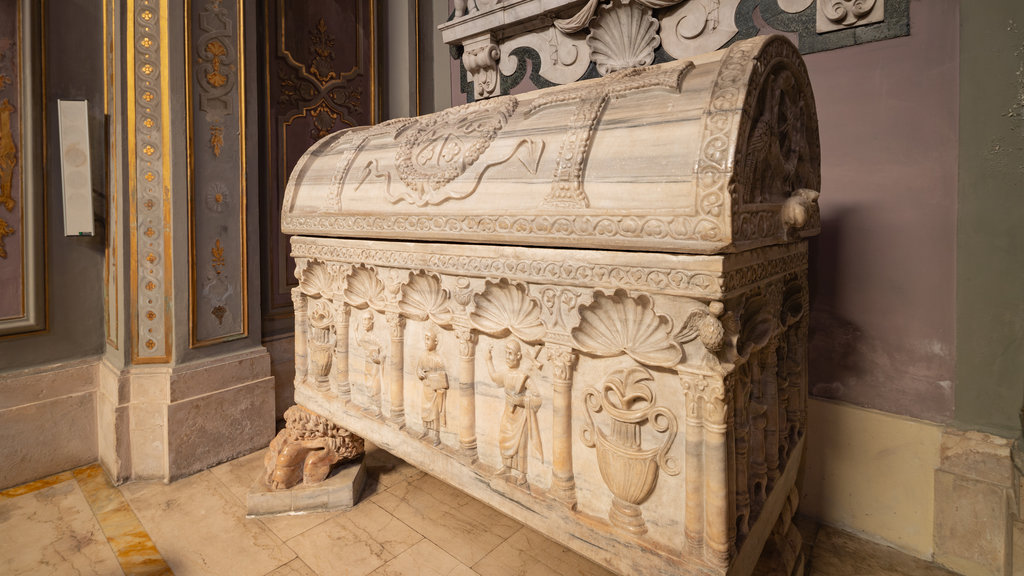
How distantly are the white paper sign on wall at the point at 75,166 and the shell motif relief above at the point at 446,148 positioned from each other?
1.69m

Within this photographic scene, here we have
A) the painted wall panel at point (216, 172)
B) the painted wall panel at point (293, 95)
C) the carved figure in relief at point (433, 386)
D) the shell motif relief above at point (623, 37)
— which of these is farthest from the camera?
the painted wall panel at point (293, 95)

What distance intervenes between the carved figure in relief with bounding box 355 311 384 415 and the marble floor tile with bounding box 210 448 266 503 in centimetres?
80

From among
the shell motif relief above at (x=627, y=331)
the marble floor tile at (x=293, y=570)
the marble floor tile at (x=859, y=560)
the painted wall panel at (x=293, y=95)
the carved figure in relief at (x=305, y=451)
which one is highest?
the painted wall panel at (x=293, y=95)

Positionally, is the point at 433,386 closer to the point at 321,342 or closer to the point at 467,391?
the point at 467,391

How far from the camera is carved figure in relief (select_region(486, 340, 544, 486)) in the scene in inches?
58.3

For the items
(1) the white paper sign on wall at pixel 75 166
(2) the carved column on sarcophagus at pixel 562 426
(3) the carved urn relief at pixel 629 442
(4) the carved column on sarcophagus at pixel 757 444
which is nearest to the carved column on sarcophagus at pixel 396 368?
(2) the carved column on sarcophagus at pixel 562 426

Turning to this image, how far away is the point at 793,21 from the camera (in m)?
2.02

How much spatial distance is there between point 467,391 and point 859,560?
1.57 m

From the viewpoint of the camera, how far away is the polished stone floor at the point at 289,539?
5.87ft

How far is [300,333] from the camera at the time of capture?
2.31 m

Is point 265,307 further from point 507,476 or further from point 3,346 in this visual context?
point 507,476

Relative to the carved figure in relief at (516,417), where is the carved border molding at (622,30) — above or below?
above

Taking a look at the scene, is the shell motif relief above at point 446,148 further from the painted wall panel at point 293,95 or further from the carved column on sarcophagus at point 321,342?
the painted wall panel at point 293,95

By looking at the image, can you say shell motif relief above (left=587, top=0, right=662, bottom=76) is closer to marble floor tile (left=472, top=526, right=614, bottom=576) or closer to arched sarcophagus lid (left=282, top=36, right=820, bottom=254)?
arched sarcophagus lid (left=282, top=36, right=820, bottom=254)
